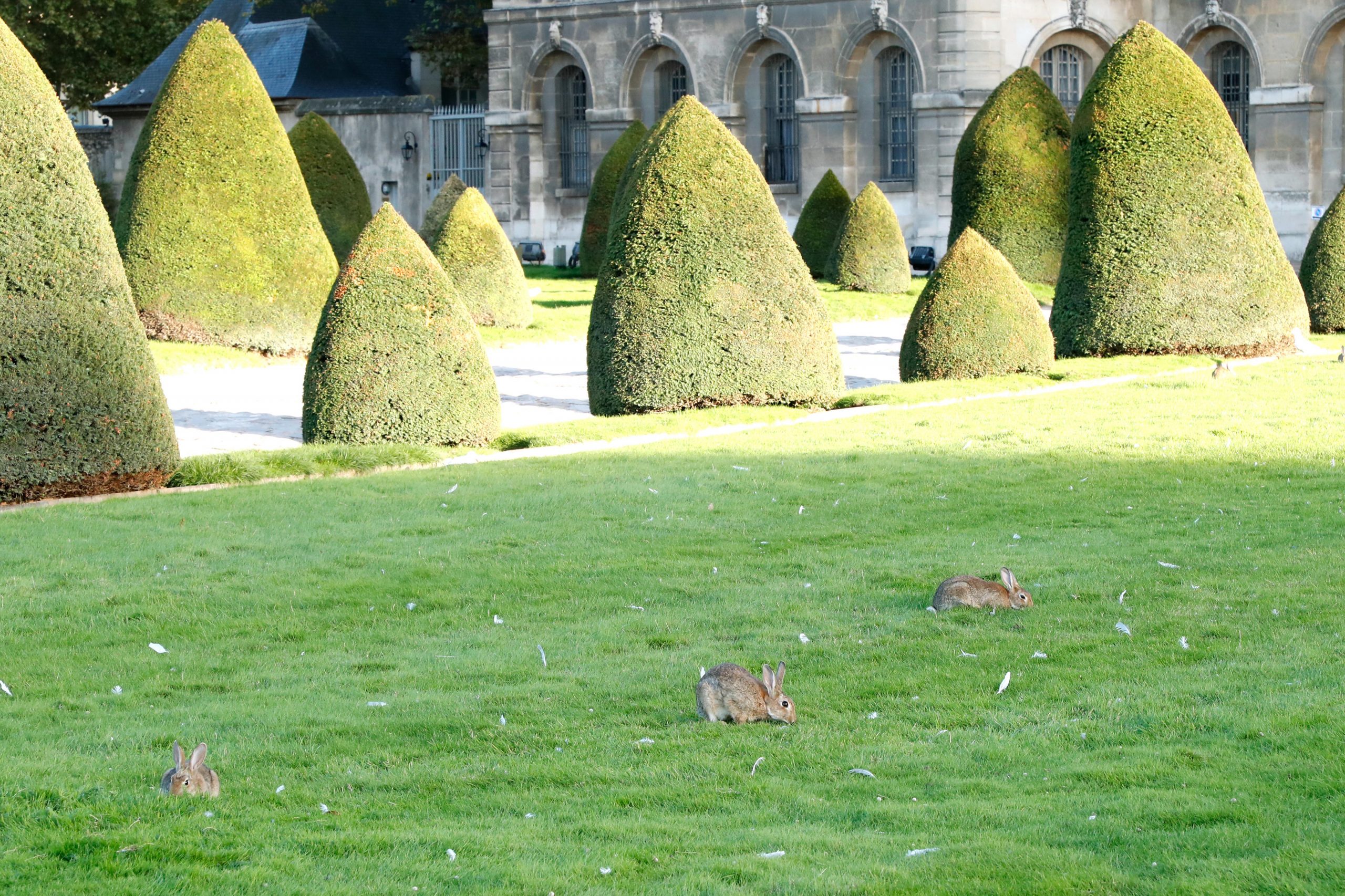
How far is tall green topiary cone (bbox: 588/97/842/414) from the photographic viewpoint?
14.6 metres

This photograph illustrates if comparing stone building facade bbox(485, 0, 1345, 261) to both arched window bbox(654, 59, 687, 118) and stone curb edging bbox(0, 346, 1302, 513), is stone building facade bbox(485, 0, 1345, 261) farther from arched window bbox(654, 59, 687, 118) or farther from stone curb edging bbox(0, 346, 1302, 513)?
stone curb edging bbox(0, 346, 1302, 513)

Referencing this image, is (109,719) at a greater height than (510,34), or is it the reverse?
(510,34)

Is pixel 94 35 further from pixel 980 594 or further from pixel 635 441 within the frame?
pixel 980 594

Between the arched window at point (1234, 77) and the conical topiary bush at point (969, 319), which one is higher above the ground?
the arched window at point (1234, 77)

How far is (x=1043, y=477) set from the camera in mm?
11023

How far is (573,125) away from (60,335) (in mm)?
31481

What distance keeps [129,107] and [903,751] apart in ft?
131

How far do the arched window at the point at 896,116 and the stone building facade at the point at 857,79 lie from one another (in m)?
0.03

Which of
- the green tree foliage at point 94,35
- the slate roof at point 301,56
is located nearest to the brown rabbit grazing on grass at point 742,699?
the slate roof at point 301,56

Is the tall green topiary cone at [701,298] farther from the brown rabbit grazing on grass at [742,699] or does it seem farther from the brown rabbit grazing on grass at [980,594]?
the brown rabbit grazing on grass at [742,699]

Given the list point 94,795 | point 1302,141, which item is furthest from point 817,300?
point 1302,141

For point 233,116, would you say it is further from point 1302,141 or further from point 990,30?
point 1302,141

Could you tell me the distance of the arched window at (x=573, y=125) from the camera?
135 ft

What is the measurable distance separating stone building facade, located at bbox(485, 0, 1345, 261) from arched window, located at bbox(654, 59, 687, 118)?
0.14ft
